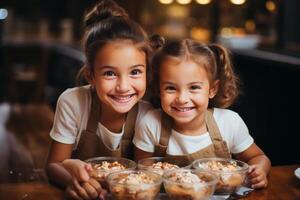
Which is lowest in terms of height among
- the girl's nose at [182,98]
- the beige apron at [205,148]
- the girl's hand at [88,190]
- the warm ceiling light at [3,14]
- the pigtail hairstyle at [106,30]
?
the girl's hand at [88,190]

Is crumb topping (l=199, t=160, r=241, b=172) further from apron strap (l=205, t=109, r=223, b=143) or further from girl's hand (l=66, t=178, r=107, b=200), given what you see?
girl's hand (l=66, t=178, r=107, b=200)

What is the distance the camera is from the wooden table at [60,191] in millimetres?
1046

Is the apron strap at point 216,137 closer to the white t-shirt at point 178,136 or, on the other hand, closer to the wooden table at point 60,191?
the white t-shirt at point 178,136

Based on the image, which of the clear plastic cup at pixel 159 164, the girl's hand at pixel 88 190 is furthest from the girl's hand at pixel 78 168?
the clear plastic cup at pixel 159 164

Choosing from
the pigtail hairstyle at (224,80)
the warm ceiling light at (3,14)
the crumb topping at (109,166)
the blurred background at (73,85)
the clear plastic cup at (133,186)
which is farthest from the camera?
the warm ceiling light at (3,14)

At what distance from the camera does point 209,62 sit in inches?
44.7

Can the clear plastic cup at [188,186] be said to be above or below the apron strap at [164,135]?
below

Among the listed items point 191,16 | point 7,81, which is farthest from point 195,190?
point 191,16

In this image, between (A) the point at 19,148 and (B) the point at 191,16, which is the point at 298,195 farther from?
(B) the point at 191,16

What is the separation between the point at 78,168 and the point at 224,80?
1.42 ft

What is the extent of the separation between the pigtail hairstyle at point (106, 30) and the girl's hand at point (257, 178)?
→ 38 centimetres

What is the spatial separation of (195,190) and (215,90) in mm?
300

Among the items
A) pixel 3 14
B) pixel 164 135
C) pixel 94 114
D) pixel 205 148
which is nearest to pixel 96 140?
pixel 94 114

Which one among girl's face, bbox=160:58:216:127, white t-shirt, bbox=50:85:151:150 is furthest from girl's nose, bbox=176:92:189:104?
white t-shirt, bbox=50:85:151:150
